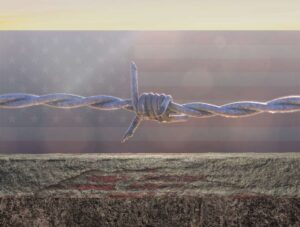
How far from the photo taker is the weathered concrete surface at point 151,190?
101cm

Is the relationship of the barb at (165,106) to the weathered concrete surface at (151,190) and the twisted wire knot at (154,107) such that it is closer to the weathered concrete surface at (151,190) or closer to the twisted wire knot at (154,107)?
the twisted wire knot at (154,107)

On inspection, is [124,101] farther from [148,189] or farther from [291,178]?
[291,178]

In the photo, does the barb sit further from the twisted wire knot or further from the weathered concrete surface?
the weathered concrete surface

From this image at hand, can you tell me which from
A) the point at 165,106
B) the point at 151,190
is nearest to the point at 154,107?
the point at 165,106

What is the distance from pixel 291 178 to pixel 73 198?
45cm

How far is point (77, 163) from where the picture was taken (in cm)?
107

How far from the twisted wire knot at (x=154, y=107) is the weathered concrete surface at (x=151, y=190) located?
0.75 ft

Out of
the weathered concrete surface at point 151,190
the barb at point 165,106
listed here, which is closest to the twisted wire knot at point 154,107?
the barb at point 165,106

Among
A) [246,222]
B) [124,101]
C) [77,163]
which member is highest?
[124,101]

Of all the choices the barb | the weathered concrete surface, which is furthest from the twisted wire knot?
the weathered concrete surface

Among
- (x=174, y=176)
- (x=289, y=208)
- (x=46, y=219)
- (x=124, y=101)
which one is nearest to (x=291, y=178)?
(x=289, y=208)

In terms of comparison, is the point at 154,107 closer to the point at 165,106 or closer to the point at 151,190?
the point at 165,106

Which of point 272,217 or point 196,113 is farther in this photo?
point 272,217

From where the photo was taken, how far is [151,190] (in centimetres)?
104
